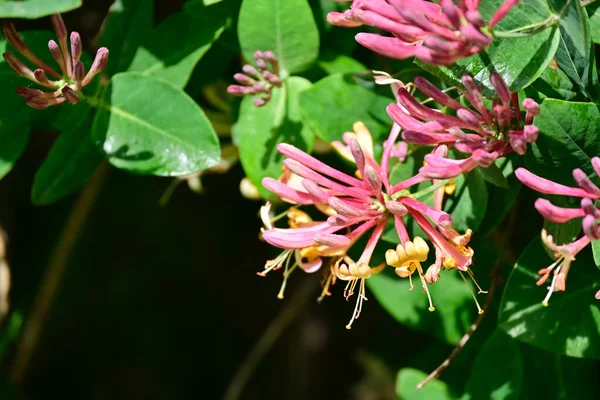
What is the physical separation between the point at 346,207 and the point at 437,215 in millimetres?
108

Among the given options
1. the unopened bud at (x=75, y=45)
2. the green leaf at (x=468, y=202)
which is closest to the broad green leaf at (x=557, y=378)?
the green leaf at (x=468, y=202)

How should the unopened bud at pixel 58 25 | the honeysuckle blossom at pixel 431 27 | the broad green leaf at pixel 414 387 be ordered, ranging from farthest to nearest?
the broad green leaf at pixel 414 387
the unopened bud at pixel 58 25
the honeysuckle blossom at pixel 431 27

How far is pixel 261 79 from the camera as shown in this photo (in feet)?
3.39

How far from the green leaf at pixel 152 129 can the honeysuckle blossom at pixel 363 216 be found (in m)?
0.14

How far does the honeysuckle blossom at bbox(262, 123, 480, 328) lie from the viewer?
822mm

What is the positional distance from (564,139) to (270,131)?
1.33 feet

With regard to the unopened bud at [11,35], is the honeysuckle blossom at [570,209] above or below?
below

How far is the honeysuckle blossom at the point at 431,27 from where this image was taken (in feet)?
2.19

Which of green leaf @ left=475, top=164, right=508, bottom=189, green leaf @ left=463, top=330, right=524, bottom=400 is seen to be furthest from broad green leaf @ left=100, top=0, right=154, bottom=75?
green leaf @ left=463, top=330, right=524, bottom=400

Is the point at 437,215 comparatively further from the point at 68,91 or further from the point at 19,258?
the point at 19,258

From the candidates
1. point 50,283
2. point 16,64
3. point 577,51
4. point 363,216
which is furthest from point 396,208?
point 50,283

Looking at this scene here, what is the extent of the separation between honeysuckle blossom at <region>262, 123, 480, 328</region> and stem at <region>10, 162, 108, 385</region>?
71 centimetres

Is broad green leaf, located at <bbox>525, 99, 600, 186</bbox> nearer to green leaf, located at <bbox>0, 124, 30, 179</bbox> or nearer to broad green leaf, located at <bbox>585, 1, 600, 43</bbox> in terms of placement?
broad green leaf, located at <bbox>585, 1, 600, 43</bbox>

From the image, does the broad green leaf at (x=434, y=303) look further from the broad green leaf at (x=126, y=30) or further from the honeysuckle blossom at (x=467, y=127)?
the broad green leaf at (x=126, y=30)
